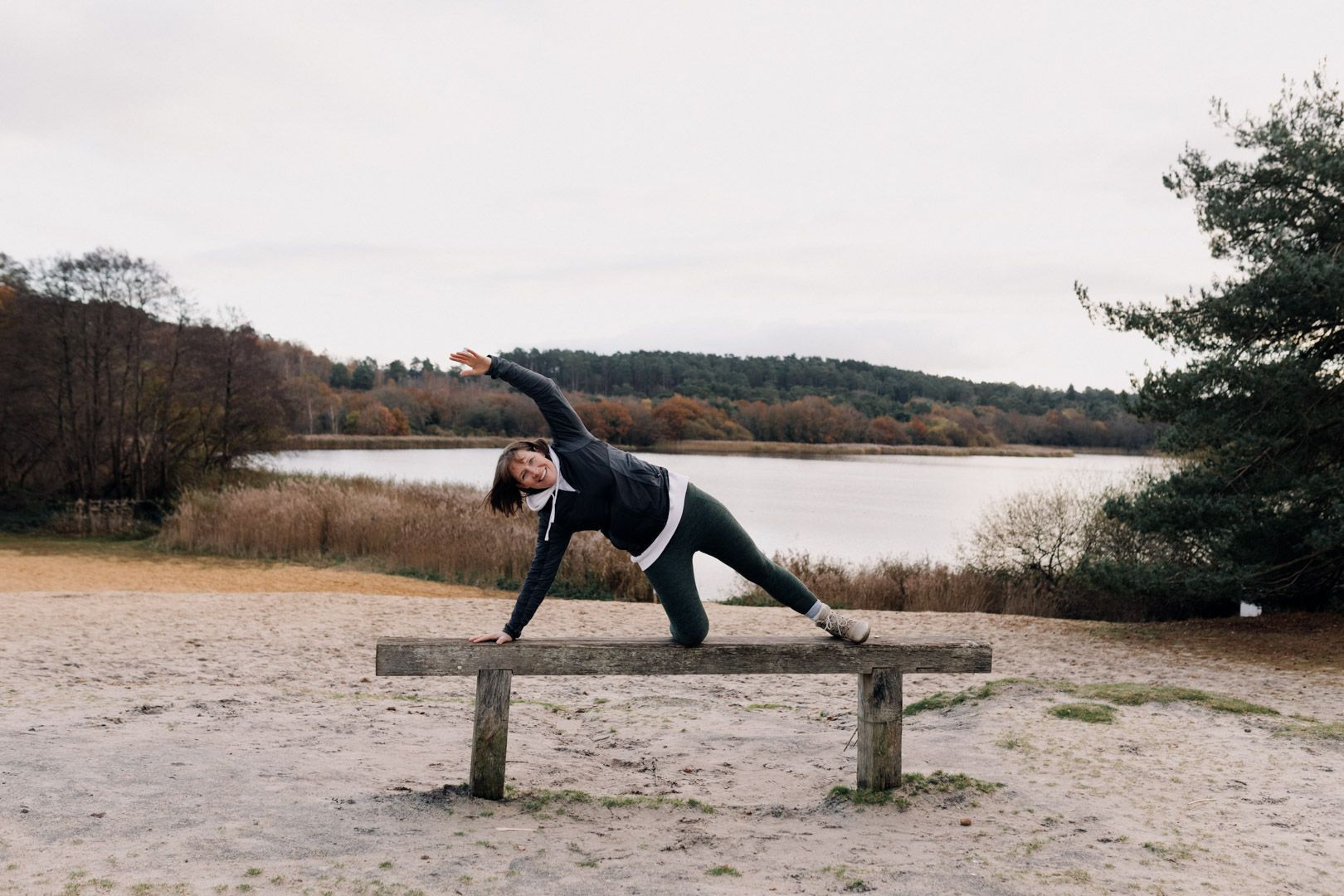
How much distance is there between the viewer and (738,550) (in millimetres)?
4457

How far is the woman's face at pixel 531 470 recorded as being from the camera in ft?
13.6

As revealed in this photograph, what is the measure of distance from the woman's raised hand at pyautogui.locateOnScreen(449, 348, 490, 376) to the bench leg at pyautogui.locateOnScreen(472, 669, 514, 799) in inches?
52.4

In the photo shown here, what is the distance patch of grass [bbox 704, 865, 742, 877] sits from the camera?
11.8ft

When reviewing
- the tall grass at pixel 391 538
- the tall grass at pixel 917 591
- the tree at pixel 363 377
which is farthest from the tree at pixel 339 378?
the tall grass at pixel 917 591

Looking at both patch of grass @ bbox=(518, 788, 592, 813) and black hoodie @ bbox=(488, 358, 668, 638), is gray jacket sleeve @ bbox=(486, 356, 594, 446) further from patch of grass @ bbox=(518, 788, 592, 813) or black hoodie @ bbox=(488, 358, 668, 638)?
patch of grass @ bbox=(518, 788, 592, 813)

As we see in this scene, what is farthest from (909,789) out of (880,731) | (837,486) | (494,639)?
(837,486)

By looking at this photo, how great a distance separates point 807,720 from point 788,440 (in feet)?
192

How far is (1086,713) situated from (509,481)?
4.04 metres

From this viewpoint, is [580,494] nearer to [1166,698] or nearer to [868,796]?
[868,796]

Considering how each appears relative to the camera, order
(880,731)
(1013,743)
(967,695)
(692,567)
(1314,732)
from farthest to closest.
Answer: (967,695), (1314,732), (1013,743), (880,731), (692,567)

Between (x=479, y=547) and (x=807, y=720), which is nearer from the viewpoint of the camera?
(x=807, y=720)

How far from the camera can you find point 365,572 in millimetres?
16797

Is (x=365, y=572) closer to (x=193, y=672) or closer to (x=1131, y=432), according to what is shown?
(x=193, y=672)

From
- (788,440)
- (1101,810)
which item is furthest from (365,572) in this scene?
(788,440)
